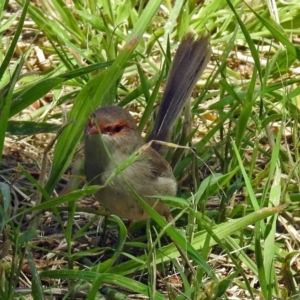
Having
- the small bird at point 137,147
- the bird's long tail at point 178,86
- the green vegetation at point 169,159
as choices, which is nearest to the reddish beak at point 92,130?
the small bird at point 137,147

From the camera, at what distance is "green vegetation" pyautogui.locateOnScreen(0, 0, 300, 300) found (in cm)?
324

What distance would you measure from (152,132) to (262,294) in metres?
1.28

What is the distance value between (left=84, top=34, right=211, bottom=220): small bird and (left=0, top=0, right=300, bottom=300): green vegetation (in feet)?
0.31

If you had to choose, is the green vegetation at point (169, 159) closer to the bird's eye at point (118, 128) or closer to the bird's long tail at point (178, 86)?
the bird's long tail at point (178, 86)

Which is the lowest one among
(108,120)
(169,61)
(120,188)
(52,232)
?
(52,232)

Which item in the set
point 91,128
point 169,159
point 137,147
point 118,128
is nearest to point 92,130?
point 91,128

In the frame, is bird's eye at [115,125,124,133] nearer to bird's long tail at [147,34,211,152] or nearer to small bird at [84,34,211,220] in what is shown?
small bird at [84,34,211,220]

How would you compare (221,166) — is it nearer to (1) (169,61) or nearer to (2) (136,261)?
(1) (169,61)

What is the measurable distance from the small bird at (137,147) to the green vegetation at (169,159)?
0.09m

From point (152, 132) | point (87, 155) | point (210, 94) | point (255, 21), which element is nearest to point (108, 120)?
point (87, 155)

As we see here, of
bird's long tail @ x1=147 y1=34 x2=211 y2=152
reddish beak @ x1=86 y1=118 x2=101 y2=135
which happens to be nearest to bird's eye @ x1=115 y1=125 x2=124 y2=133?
reddish beak @ x1=86 y1=118 x2=101 y2=135

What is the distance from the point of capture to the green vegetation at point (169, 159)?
3.24 m

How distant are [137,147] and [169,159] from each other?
0.31 m

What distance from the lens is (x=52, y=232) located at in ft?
13.6
